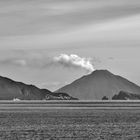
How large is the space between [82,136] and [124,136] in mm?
7087

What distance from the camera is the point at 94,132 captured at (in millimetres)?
105875

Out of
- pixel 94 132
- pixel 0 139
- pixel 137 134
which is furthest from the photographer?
pixel 94 132

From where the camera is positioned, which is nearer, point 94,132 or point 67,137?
point 67,137

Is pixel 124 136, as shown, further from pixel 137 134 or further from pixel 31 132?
pixel 31 132

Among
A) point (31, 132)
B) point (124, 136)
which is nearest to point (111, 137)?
point (124, 136)

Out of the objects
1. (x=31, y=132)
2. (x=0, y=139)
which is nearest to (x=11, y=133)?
(x=31, y=132)

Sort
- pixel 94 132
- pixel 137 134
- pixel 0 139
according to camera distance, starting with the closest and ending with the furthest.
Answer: pixel 0 139, pixel 137 134, pixel 94 132

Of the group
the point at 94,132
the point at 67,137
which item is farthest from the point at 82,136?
the point at 94,132

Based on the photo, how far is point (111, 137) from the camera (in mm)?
94125

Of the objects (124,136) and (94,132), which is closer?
(124,136)

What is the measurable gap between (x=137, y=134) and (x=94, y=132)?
9712mm

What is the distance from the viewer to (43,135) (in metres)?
99.9

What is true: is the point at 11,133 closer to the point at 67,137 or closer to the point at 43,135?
the point at 43,135

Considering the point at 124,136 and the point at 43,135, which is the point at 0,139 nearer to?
the point at 43,135
